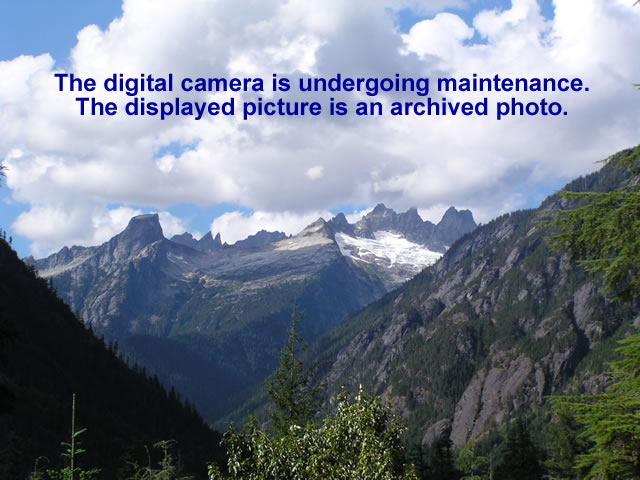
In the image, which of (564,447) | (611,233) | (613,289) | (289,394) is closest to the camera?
(611,233)

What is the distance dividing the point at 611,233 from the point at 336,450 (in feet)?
35.7

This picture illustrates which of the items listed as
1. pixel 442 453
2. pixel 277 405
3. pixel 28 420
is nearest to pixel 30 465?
pixel 28 420

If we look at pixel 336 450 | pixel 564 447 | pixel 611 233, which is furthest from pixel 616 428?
pixel 564 447

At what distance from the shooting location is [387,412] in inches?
768

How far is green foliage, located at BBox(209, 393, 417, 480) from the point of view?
18141mm

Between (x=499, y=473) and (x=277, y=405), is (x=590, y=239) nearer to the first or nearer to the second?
(x=277, y=405)

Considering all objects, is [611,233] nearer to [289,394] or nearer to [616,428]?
[616,428]

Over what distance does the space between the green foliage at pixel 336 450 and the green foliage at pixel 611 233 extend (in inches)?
321

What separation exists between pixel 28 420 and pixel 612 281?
172 m

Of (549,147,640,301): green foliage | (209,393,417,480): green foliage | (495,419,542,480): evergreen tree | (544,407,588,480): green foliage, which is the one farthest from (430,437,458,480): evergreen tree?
(549,147,640,301): green foliage

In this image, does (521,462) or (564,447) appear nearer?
(564,447)

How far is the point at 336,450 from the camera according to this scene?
18859 millimetres

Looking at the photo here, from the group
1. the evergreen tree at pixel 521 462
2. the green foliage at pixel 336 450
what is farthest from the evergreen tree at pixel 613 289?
the evergreen tree at pixel 521 462

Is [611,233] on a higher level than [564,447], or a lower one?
higher
